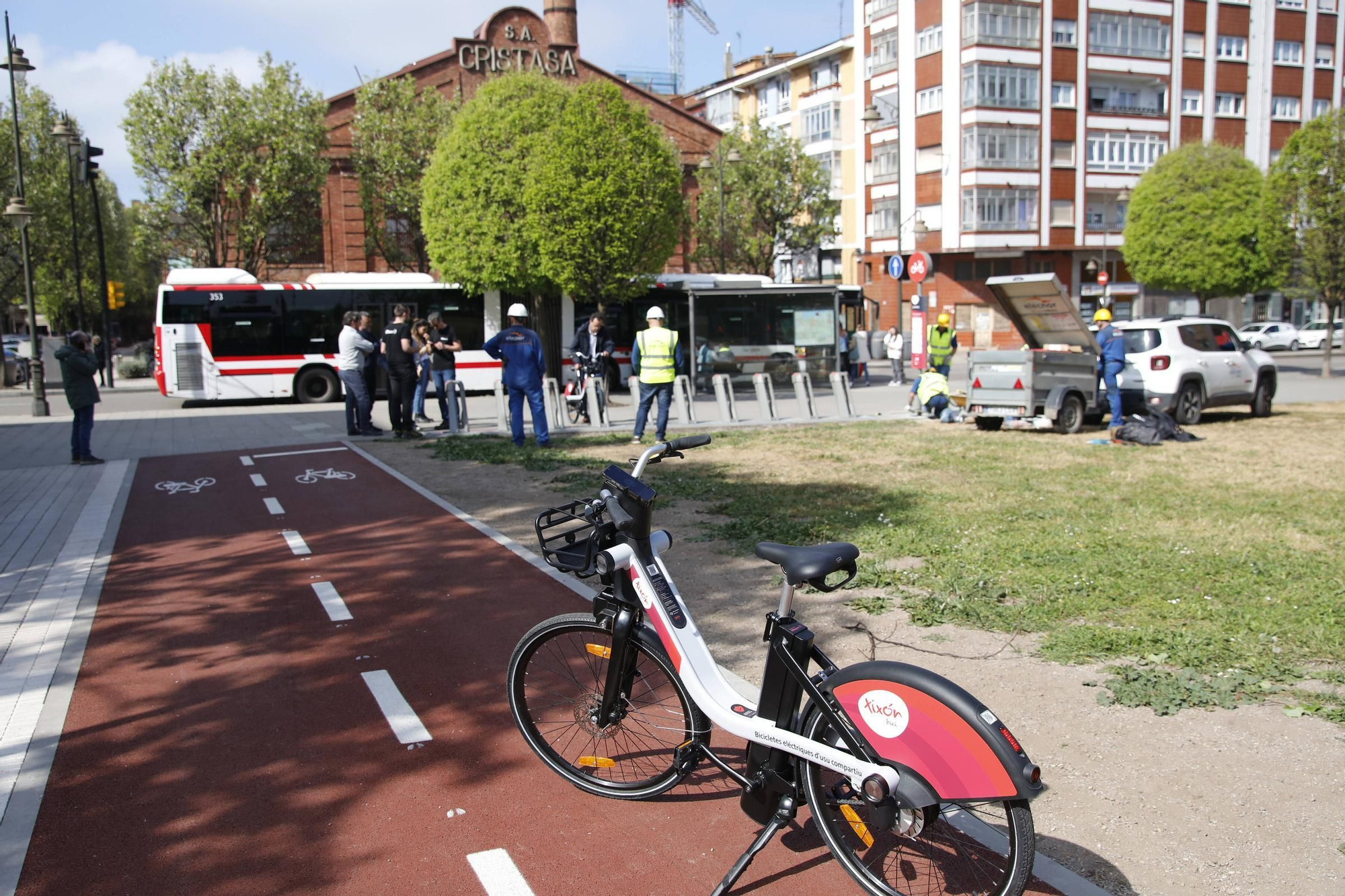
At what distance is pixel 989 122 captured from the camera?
1868 inches

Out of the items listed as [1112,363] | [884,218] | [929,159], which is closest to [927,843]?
[1112,363]

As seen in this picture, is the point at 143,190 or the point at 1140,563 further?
the point at 143,190

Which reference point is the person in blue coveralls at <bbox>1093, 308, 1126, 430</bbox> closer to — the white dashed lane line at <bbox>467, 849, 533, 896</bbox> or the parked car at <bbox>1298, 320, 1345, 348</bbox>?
the white dashed lane line at <bbox>467, 849, 533, 896</bbox>

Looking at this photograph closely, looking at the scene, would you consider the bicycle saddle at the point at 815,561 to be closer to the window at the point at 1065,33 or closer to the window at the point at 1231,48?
the window at the point at 1065,33

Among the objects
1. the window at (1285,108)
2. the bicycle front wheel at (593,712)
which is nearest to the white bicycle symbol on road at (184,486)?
the bicycle front wheel at (593,712)

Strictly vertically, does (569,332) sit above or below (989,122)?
below

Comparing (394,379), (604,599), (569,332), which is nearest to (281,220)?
(569,332)

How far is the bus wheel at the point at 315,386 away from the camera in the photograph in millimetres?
24141

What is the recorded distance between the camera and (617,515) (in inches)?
137

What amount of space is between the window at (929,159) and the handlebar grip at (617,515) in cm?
4885

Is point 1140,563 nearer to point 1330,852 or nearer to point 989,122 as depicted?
point 1330,852

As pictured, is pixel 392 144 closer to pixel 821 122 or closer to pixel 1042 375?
pixel 1042 375

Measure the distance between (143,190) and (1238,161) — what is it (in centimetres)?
3348

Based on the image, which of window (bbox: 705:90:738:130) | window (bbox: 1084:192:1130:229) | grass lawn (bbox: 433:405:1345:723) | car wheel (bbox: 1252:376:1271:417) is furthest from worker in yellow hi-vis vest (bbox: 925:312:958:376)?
window (bbox: 705:90:738:130)
